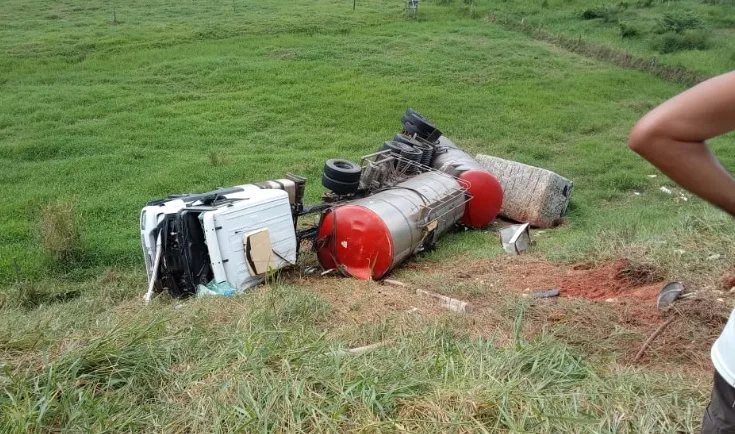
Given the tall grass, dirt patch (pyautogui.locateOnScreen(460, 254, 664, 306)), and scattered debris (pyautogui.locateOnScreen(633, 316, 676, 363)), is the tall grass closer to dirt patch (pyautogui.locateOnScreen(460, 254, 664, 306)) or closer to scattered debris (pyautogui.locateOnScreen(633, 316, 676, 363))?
scattered debris (pyautogui.locateOnScreen(633, 316, 676, 363))

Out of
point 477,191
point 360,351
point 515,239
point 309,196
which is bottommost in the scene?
point 309,196

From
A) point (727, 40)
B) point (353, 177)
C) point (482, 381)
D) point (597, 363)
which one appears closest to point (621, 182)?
point (353, 177)

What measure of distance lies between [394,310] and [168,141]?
9.42 metres

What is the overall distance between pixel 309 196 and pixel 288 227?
356 centimetres

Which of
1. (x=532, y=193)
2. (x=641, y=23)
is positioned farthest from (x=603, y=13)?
(x=532, y=193)

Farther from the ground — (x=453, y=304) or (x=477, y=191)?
(x=453, y=304)

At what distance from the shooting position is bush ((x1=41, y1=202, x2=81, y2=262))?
8.10 m

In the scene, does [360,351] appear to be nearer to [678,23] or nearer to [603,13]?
[678,23]

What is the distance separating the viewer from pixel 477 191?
31.3 ft

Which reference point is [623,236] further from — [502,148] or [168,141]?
[168,141]

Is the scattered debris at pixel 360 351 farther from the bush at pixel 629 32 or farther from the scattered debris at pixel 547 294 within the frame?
the bush at pixel 629 32

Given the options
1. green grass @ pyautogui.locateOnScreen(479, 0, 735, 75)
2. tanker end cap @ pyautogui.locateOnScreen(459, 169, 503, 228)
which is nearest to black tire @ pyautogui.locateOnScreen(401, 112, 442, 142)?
tanker end cap @ pyautogui.locateOnScreen(459, 169, 503, 228)

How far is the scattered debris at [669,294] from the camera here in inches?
204

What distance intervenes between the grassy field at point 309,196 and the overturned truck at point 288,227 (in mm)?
452
